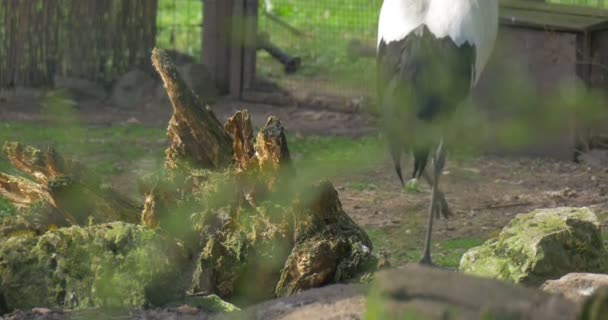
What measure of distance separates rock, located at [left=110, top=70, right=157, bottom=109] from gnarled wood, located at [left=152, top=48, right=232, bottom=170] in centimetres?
483

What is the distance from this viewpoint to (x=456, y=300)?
6.17 feet

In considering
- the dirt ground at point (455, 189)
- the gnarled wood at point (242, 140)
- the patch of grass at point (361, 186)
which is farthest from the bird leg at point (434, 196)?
the patch of grass at point (361, 186)

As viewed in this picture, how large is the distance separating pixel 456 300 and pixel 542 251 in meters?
2.17

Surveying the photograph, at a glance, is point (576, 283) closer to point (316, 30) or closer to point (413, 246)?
point (413, 246)

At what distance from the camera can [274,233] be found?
159 inches

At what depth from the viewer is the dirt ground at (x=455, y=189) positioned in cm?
595

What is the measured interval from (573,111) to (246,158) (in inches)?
98.9

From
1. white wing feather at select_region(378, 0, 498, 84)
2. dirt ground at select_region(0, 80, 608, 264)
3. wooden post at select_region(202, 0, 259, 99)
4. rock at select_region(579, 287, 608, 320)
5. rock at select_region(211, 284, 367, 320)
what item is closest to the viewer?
rock at select_region(579, 287, 608, 320)

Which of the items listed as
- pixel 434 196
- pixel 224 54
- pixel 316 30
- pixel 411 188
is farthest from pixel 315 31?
pixel 434 196

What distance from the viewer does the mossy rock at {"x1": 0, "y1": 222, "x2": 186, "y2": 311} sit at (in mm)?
3861

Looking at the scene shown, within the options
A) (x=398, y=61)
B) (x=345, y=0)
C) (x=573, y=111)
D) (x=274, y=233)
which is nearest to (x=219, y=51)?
(x=345, y=0)

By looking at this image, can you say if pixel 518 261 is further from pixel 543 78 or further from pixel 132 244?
pixel 543 78

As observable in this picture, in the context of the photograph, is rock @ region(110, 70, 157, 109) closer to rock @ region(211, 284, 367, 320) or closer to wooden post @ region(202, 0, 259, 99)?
wooden post @ region(202, 0, 259, 99)

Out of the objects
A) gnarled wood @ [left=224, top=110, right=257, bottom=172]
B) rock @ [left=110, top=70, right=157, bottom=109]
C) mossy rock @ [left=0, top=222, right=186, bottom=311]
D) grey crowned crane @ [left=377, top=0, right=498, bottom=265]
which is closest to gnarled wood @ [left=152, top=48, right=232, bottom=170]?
gnarled wood @ [left=224, top=110, right=257, bottom=172]
